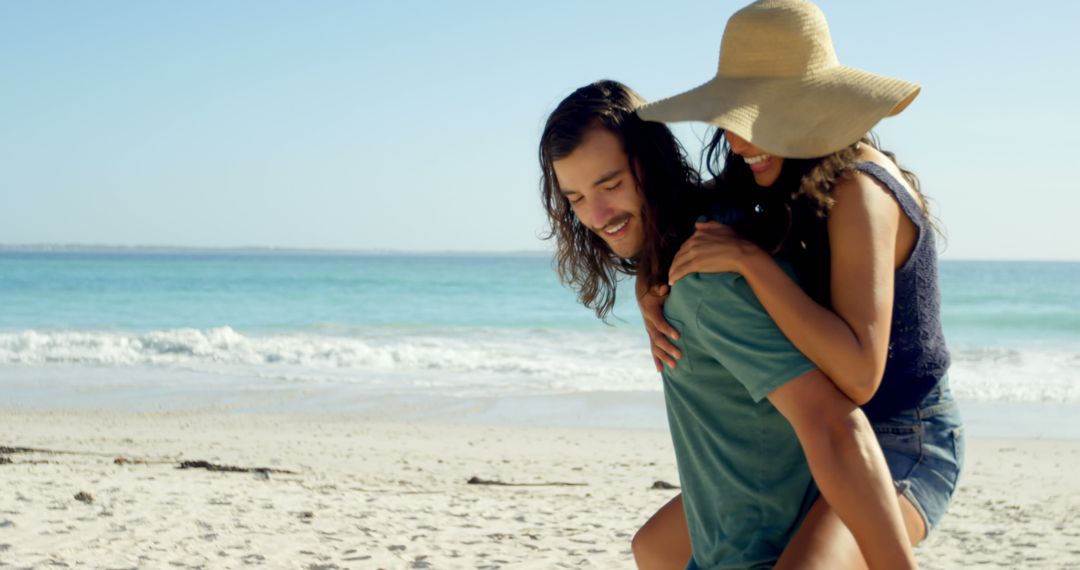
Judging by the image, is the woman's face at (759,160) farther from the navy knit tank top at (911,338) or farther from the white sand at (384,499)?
the white sand at (384,499)

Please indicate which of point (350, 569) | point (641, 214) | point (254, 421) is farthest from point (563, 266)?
point (254, 421)

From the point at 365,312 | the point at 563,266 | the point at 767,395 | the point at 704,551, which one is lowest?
the point at 365,312

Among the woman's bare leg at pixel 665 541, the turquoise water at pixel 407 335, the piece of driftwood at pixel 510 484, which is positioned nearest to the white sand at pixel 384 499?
the piece of driftwood at pixel 510 484

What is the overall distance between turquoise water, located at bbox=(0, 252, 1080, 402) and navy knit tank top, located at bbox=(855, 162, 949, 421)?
37.2 ft

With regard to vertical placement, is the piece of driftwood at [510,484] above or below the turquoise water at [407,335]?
above

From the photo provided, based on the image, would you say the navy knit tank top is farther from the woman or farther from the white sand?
the white sand

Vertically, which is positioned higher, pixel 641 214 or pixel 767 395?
pixel 641 214

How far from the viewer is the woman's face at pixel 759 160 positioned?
2.36m

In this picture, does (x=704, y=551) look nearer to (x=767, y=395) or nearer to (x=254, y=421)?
(x=767, y=395)

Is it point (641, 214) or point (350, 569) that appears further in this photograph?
point (350, 569)

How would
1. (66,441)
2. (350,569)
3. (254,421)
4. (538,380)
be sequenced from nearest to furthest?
(350,569), (66,441), (254,421), (538,380)

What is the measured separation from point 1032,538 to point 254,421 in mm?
7365

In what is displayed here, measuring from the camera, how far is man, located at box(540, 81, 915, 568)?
6.89 feet

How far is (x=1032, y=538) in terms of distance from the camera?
611 centimetres
